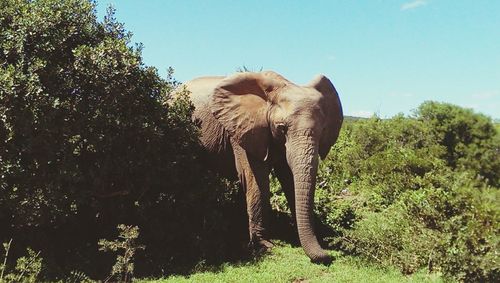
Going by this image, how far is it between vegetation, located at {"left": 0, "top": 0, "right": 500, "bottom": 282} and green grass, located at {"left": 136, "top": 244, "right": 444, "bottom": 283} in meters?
0.03

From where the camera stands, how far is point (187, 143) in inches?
384

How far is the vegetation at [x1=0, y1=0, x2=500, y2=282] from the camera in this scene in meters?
7.65

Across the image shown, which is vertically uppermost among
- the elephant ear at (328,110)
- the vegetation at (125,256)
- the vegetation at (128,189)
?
the elephant ear at (328,110)

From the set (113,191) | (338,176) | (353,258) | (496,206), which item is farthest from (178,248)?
(338,176)

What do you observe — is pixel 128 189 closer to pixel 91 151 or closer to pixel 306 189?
pixel 91 151

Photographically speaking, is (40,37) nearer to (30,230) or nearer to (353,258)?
(30,230)

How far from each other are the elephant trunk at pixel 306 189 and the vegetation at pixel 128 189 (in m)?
0.32

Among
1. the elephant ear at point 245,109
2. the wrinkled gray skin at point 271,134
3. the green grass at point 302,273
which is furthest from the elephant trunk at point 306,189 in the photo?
the elephant ear at point 245,109

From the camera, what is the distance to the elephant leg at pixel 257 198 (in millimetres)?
9609

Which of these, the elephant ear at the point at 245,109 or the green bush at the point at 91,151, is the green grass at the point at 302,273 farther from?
the elephant ear at the point at 245,109

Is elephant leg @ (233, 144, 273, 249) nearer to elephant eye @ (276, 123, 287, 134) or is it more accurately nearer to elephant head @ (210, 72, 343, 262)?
elephant head @ (210, 72, 343, 262)

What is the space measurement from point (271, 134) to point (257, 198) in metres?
1.24

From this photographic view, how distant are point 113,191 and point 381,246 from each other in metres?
4.90

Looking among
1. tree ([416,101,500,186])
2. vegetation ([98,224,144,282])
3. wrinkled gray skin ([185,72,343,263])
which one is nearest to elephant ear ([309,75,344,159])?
wrinkled gray skin ([185,72,343,263])
